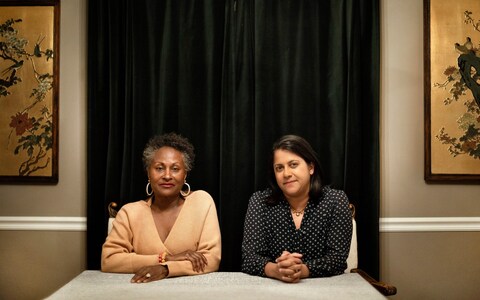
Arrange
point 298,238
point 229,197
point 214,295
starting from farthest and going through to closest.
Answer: point 229,197 < point 298,238 < point 214,295

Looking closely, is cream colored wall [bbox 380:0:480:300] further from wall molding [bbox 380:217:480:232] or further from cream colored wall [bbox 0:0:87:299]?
cream colored wall [bbox 0:0:87:299]

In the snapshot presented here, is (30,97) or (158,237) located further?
(30,97)

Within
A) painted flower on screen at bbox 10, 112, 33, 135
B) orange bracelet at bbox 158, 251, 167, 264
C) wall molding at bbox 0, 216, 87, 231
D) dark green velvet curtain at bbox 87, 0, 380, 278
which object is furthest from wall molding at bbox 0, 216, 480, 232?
orange bracelet at bbox 158, 251, 167, 264

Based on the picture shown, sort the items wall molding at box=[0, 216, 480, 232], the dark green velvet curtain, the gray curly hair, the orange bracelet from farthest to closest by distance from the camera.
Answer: wall molding at box=[0, 216, 480, 232] < the dark green velvet curtain < the gray curly hair < the orange bracelet

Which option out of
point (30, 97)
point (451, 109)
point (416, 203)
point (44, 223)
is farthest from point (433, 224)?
point (30, 97)

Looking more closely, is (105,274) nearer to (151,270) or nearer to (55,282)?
(151,270)

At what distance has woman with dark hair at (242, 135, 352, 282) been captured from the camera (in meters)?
2.70

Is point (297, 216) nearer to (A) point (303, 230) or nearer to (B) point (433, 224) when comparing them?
(A) point (303, 230)

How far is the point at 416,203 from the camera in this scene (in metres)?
3.35

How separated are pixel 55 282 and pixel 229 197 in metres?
1.33

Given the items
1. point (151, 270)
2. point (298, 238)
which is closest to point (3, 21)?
point (151, 270)

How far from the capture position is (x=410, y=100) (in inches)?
132

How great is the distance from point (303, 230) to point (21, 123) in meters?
2.01

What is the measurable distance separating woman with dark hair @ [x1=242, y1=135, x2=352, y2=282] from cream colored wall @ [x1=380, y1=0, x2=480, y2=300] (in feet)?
2.61
